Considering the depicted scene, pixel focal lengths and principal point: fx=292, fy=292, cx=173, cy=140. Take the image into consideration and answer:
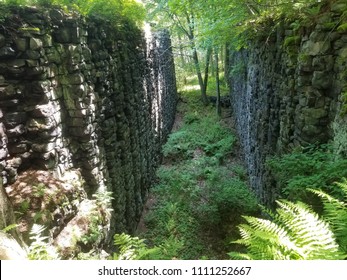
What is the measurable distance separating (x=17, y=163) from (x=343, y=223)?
4030mm

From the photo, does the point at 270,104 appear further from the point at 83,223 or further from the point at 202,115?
the point at 202,115

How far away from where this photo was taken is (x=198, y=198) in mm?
8805

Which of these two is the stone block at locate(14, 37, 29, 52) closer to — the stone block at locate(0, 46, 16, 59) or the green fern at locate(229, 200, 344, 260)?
the stone block at locate(0, 46, 16, 59)

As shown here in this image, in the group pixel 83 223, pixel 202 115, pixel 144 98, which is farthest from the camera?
pixel 202 115

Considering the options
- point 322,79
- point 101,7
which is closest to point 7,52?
point 101,7

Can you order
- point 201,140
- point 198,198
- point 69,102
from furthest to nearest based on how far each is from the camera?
point 201,140, point 198,198, point 69,102

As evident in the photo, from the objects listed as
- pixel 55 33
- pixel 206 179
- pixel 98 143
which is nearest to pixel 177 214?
pixel 206 179

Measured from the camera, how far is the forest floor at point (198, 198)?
23.3 feet

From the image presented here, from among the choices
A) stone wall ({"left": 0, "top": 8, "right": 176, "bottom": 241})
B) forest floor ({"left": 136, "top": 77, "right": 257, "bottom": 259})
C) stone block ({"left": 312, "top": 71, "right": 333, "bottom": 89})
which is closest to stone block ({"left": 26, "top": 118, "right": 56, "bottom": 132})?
stone wall ({"left": 0, "top": 8, "right": 176, "bottom": 241})

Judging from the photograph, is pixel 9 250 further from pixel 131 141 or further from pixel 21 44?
pixel 131 141

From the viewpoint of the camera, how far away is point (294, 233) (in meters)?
2.34

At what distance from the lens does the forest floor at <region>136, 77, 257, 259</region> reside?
709 centimetres

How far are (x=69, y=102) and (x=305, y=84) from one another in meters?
3.83

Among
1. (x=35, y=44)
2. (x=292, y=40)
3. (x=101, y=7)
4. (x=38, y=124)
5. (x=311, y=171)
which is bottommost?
(x=311, y=171)
